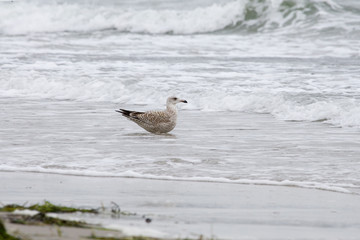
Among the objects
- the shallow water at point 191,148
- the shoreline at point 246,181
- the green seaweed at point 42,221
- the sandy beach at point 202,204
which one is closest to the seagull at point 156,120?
the shallow water at point 191,148

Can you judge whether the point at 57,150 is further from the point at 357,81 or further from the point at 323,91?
the point at 357,81

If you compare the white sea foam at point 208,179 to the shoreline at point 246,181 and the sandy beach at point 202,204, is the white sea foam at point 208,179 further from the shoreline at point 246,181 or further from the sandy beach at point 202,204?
the sandy beach at point 202,204

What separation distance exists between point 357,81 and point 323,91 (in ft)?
4.51

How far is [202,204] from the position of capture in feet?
19.0

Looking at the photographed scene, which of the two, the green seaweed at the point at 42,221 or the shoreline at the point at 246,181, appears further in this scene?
the shoreline at the point at 246,181

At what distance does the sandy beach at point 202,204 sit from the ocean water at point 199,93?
392 millimetres

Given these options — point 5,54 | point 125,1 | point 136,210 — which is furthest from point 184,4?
point 136,210

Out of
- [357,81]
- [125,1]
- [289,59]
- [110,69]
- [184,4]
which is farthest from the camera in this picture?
[125,1]

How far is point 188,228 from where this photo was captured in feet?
16.0

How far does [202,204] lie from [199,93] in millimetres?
7236

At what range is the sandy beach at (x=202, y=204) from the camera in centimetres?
486

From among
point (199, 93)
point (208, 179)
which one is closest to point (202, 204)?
point (208, 179)

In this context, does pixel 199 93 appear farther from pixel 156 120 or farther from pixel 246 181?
pixel 246 181

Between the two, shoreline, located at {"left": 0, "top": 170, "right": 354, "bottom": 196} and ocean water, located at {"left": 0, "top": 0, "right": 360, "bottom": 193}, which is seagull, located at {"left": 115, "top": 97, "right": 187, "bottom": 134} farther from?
shoreline, located at {"left": 0, "top": 170, "right": 354, "bottom": 196}
